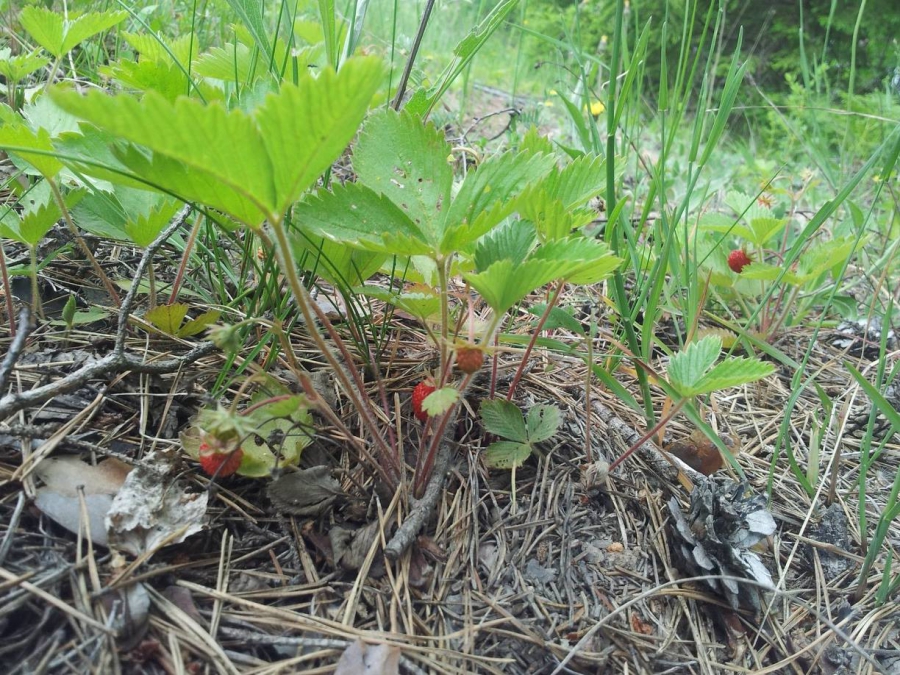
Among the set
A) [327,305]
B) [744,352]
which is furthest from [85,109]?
[744,352]

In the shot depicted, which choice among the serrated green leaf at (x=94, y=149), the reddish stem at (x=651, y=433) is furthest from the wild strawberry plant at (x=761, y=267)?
the serrated green leaf at (x=94, y=149)

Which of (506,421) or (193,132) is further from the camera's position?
(506,421)

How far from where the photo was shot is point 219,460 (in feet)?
2.58

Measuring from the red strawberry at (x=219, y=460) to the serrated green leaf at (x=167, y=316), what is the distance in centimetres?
31

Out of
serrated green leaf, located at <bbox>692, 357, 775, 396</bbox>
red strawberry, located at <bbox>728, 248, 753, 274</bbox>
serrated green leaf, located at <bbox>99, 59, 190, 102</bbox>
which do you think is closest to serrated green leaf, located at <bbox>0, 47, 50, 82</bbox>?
serrated green leaf, located at <bbox>99, 59, 190, 102</bbox>

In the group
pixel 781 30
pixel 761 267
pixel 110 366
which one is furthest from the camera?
pixel 781 30

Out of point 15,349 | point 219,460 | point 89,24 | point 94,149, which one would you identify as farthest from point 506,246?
point 89,24

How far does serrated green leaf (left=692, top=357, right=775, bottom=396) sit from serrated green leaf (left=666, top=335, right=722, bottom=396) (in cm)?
2

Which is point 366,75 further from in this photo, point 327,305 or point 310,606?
point 327,305

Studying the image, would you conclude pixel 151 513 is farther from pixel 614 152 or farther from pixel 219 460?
pixel 614 152

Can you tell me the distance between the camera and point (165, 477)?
80 cm

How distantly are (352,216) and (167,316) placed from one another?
47 cm

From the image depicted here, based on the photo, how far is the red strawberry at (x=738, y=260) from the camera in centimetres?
158

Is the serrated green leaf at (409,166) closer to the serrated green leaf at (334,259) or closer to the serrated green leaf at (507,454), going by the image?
the serrated green leaf at (334,259)
